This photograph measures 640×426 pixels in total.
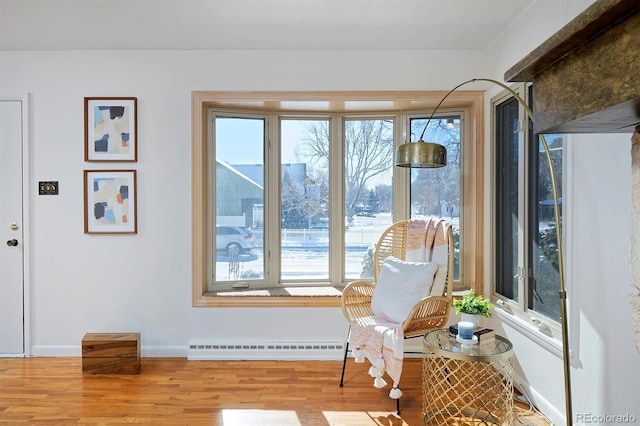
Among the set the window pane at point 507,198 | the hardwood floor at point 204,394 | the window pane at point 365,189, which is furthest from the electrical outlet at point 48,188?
the window pane at point 507,198

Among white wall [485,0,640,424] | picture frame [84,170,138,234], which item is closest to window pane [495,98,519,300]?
white wall [485,0,640,424]

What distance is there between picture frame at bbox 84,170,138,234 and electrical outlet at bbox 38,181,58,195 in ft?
0.83

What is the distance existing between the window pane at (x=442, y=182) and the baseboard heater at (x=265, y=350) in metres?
1.30

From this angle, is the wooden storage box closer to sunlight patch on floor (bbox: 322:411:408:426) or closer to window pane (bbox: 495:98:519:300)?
sunlight patch on floor (bbox: 322:411:408:426)

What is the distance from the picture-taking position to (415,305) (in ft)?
8.79

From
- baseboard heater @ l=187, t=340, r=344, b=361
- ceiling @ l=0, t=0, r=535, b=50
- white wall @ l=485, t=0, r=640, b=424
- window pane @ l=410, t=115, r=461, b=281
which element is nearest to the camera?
white wall @ l=485, t=0, r=640, b=424

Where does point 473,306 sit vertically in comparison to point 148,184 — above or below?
below

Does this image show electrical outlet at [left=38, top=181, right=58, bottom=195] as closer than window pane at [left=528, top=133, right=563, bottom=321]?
No

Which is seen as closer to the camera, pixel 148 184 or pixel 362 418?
pixel 362 418

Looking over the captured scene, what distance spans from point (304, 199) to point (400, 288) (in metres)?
1.32

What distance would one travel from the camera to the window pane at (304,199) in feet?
12.5

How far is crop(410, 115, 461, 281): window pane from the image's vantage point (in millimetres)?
3611

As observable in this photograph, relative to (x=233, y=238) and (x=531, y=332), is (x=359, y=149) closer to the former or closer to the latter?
(x=233, y=238)

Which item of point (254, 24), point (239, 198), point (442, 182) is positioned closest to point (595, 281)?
point (442, 182)
